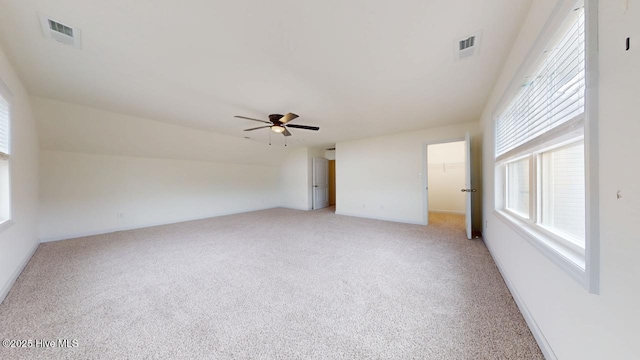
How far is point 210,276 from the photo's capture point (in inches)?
91.0

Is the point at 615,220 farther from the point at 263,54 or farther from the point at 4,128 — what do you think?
the point at 4,128

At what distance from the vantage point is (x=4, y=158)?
2141 millimetres

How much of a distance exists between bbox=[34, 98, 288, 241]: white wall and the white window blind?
1173 mm

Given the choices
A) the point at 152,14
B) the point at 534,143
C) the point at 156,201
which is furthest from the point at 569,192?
the point at 156,201

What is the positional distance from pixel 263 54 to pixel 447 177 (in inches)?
253

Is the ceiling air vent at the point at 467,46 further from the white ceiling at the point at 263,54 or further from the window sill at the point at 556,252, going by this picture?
the window sill at the point at 556,252

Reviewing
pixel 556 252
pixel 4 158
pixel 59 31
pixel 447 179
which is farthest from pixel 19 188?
pixel 447 179

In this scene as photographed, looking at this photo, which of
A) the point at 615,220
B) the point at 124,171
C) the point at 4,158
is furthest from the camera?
the point at 124,171

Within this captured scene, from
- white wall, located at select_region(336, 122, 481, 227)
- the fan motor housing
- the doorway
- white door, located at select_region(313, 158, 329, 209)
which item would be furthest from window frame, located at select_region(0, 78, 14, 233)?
the doorway

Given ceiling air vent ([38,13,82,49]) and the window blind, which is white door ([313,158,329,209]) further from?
ceiling air vent ([38,13,82,49])

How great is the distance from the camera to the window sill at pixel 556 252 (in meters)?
0.96

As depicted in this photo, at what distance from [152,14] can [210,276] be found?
2453 mm

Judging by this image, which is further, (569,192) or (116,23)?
(116,23)

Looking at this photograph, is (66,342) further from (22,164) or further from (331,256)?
(22,164)
